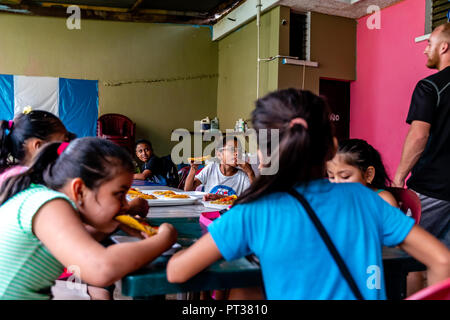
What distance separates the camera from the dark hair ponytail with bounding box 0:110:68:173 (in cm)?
153

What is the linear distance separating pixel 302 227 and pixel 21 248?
27.6 inches

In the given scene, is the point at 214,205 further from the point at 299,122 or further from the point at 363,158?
the point at 299,122

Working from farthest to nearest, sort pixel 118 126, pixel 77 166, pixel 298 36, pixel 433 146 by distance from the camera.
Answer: pixel 118 126, pixel 298 36, pixel 433 146, pixel 77 166

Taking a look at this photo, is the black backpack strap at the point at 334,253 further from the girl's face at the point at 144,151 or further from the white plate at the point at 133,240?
the girl's face at the point at 144,151

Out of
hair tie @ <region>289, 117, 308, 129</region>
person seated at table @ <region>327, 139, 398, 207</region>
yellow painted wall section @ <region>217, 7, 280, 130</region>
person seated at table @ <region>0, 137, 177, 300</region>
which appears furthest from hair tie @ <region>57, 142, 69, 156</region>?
yellow painted wall section @ <region>217, 7, 280, 130</region>

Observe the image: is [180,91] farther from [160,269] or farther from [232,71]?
[160,269]

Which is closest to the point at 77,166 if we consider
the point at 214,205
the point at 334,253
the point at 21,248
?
the point at 21,248

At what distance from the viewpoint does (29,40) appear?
6.33 meters

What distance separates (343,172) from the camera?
194 cm

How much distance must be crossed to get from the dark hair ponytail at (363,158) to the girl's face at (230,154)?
1.24 metres

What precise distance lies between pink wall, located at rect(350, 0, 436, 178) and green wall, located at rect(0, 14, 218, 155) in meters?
2.81

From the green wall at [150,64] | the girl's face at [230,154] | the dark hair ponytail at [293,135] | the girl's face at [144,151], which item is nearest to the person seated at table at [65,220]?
the dark hair ponytail at [293,135]

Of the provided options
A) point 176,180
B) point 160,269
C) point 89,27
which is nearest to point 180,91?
point 89,27
